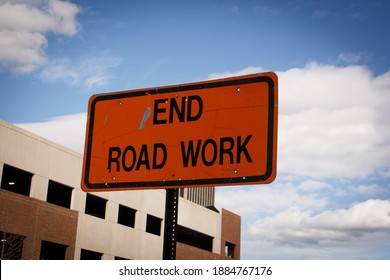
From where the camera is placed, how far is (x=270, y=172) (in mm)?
3756

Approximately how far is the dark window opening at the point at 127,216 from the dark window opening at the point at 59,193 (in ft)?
14.4

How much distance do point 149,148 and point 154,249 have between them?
139ft

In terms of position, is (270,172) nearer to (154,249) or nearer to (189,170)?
(189,170)

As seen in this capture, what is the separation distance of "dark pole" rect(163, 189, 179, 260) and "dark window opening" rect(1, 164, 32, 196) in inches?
1160

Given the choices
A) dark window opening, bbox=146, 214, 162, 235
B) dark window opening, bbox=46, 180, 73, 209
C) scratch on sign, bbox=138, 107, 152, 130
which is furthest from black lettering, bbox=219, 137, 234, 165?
Result: dark window opening, bbox=146, 214, 162, 235

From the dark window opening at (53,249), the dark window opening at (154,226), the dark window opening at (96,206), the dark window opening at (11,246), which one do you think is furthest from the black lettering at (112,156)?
the dark window opening at (154,226)

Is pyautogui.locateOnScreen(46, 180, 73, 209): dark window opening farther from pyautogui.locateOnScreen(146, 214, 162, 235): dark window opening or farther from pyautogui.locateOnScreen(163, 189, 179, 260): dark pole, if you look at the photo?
pyautogui.locateOnScreen(163, 189, 179, 260): dark pole

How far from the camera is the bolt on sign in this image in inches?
152

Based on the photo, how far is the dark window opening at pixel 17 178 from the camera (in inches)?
1307

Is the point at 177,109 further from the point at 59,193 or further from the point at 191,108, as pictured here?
the point at 59,193

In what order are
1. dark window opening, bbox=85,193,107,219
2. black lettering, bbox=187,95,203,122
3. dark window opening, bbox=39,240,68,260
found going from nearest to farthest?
black lettering, bbox=187,95,203,122, dark window opening, bbox=39,240,68,260, dark window opening, bbox=85,193,107,219

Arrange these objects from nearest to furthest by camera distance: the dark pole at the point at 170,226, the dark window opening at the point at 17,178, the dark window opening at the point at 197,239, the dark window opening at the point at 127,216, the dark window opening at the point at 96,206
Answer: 1. the dark pole at the point at 170,226
2. the dark window opening at the point at 17,178
3. the dark window opening at the point at 96,206
4. the dark window opening at the point at 127,216
5. the dark window opening at the point at 197,239

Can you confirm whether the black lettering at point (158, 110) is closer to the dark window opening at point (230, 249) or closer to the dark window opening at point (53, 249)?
the dark window opening at point (53, 249)
